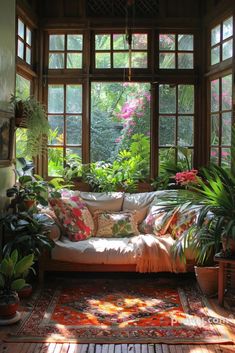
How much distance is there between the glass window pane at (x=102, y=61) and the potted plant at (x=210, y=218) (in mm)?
2156

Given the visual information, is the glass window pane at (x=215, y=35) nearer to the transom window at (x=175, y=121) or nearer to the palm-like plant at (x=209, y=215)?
the transom window at (x=175, y=121)

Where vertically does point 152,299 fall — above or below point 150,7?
below

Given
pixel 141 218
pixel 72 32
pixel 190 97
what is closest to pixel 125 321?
pixel 141 218

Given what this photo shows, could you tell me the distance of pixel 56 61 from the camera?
5770mm

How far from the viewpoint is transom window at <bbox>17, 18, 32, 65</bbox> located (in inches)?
200

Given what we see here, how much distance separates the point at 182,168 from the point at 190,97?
895 millimetres

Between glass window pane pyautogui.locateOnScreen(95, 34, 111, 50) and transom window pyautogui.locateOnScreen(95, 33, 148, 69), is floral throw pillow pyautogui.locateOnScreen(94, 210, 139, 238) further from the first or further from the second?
glass window pane pyautogui.locateOnScreen(95, 34, 111, 50)

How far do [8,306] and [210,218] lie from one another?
1880 mm

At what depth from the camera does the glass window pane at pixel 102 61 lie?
579 cm

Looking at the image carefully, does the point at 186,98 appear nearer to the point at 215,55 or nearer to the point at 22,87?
the point at 215,55

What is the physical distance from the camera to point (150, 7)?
5.68 metres

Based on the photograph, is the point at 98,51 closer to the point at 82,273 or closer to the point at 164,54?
the point at 164,54

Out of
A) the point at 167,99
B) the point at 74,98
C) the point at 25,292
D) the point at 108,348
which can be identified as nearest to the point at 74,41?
the point at 74,98

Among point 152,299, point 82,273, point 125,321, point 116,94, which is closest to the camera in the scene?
point 125,321
